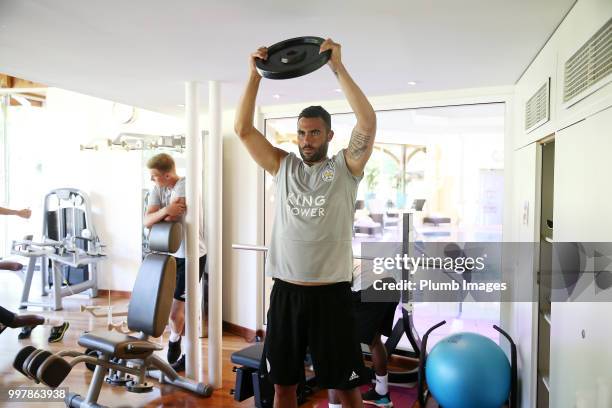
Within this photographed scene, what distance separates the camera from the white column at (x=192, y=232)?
305 centimetres

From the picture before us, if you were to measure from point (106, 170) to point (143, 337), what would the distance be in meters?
3.44

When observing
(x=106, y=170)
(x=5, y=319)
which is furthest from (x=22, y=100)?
(x=5, y=319)

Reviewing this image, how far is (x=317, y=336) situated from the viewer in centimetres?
161

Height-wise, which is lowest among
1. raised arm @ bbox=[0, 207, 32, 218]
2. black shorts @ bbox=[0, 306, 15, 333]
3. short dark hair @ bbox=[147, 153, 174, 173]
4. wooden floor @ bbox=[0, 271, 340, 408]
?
wooden floor @ bbox=[0, 271, 340, 408]

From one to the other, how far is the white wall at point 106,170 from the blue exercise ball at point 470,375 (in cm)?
403

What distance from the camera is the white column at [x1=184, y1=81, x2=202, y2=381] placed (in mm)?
3053

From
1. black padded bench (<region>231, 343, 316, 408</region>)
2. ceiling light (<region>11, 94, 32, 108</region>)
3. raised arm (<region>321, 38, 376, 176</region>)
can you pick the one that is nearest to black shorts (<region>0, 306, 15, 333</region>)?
black padded bench (<region>231, 343, 316, 408</region>)

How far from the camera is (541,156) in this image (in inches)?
92.7

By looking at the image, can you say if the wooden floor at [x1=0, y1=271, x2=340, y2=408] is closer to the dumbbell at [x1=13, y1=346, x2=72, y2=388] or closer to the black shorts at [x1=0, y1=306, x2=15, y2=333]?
the black shorts at [x1=0, y1=306, x2=15, y2=333]

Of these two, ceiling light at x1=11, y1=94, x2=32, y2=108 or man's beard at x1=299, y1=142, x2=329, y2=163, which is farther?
ceiling light at x1=11, y1=94, x2=32, y2=108

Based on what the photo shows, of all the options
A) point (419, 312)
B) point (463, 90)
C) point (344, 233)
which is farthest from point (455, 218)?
point (344, 233)

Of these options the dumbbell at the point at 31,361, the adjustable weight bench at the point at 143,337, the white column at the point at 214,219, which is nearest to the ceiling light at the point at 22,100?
the white column at the point at 214,219

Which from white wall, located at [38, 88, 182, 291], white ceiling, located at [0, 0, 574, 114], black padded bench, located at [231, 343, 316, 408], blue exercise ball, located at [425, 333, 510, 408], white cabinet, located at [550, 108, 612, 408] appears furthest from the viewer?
white wall, located at [38, 88, 182, 291]

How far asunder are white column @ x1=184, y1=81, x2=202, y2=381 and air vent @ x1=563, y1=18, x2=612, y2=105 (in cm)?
222
